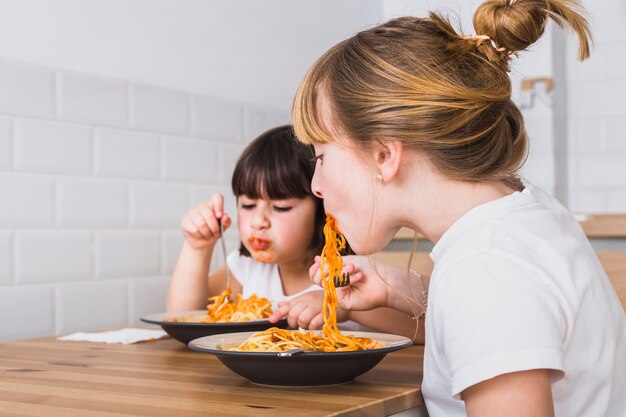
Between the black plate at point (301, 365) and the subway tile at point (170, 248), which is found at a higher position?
the subway tile at point (170, 248)

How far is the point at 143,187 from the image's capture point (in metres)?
2.06

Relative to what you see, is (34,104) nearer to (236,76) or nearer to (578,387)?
(236,76)

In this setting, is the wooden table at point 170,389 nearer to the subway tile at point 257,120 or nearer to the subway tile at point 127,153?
the subway tile at point 127,153

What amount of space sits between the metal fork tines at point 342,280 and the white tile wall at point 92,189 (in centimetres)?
84

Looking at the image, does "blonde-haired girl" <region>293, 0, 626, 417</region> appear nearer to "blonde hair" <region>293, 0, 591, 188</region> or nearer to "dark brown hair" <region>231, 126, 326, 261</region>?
"blonde hair" <region>293, 0, 591, 188</region>

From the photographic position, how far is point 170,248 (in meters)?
2.15

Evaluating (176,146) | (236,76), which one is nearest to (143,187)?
(176,146)

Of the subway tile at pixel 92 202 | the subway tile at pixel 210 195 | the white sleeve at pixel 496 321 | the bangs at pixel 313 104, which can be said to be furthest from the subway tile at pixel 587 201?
the white sleeve at pixel 496 321

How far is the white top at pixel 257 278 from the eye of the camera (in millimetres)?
1984

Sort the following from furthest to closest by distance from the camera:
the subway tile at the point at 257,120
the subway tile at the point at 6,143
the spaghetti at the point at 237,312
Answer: the subway tile at the point at 257,120 < the subway tile at the point at 6,143 < the spaghetti at the point at 237,312

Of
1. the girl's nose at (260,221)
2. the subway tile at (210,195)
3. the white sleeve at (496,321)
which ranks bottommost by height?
the white sleeve at (496,321)

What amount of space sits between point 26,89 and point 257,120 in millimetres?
795

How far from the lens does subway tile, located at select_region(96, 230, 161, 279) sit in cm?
196

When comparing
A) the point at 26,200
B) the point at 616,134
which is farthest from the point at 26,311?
the point at 616,134
